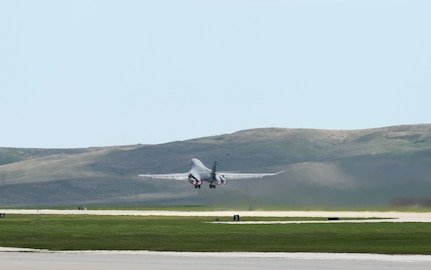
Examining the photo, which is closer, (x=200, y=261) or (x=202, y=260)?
(x=200, y=261)

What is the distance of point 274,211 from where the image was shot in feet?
623

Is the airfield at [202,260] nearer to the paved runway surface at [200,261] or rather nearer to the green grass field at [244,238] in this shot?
the paved runway surface at [200,261]

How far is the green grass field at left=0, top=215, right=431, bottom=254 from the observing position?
8294 cm

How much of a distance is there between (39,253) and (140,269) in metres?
16.5

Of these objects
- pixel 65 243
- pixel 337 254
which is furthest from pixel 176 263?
pixel 65 243

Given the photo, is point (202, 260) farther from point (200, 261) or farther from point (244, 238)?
point (244, 238)

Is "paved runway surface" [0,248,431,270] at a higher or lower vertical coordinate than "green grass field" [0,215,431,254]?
lower

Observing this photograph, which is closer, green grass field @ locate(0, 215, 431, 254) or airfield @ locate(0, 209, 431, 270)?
airfield @ locate(0, 209, 431, 270)

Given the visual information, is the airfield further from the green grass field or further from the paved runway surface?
the green grass field

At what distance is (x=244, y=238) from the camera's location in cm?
9862

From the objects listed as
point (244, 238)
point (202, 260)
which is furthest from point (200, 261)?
point (244, 238)

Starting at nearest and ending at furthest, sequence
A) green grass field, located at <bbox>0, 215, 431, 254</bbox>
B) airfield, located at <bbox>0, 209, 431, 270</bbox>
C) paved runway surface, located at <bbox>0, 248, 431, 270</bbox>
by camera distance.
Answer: paved runway surface, located at <bbox>0, 248, 431, 270</bbox>, airfield, located at <bbox>0, 209, 431, 270</bbox>, green grass field, located at <bbox>0, 215, 431, 254</bbox>

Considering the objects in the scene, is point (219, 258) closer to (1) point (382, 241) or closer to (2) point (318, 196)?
(1) point (382, 241)

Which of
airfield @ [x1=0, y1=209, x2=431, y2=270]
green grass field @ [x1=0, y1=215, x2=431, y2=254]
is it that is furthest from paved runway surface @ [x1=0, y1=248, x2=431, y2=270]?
green grass field @ [x1=0, y1=215, x2=431, y2=254]
